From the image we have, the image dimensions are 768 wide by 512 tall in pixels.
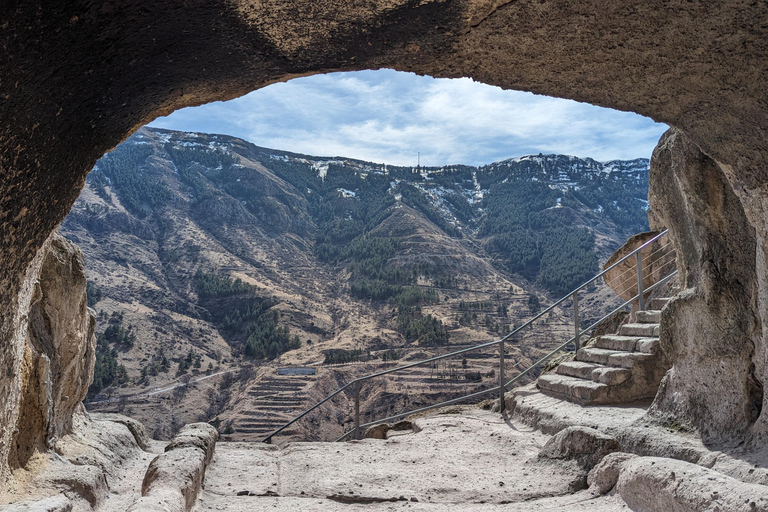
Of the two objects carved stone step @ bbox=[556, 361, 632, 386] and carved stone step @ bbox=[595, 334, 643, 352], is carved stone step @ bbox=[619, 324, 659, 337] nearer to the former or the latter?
carved stone step @ bbox=[595, 334, 643, 352]

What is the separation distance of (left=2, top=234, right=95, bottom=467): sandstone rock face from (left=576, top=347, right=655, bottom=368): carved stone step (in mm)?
5388

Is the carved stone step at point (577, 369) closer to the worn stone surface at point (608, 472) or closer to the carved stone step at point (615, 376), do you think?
the carved stone step at point (615, 376)

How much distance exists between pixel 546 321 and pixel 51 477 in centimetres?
4896

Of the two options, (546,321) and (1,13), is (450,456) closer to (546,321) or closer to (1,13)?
(1,13)

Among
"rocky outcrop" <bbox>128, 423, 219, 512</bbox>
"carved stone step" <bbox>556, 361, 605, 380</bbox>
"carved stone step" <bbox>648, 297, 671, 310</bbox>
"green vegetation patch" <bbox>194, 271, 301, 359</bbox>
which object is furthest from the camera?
"green vegetation patch" <bbox>194, 271, 301, 359</bbox>

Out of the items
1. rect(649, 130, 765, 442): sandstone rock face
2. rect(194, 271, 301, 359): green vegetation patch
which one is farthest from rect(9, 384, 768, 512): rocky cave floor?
rect(194, 271, 301, 359): green vegetation patch

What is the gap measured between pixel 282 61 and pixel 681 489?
2757 mm

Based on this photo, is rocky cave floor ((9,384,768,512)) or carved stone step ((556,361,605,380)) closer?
rocky cave floor ((9,384,768,512))

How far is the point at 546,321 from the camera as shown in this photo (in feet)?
161

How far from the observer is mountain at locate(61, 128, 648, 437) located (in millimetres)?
41844

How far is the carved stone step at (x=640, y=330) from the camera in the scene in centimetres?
603

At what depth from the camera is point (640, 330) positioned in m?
6.30

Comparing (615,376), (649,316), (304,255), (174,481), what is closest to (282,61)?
(174,481)

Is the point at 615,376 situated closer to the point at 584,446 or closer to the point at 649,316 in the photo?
the point at 649,316
